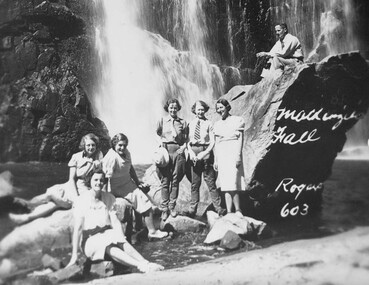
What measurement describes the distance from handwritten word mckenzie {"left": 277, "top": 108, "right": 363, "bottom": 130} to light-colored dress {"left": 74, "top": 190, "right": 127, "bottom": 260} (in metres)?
2.08

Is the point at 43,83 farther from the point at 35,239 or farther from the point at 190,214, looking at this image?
the point at 190,214

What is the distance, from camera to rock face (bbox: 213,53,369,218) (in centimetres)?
428

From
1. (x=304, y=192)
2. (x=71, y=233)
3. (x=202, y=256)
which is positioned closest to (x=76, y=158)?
(x=71, y=233)

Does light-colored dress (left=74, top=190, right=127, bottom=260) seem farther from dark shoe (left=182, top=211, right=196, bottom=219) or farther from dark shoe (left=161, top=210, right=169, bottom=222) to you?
dark shoe (left=182, top=211, right=196, bottom=219)

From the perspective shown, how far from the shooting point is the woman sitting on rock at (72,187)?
3594 mm

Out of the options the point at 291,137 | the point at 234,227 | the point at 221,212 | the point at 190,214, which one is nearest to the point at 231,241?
the point at 234,227

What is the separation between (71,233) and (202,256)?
3.84 ft

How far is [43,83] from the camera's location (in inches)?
172

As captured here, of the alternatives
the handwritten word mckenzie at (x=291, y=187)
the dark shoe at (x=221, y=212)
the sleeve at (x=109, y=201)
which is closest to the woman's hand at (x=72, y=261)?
the sleeve at (x=109, y=201)

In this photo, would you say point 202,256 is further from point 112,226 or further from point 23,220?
point 23,220

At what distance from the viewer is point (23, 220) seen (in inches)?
138

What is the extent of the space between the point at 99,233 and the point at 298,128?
7.78ft

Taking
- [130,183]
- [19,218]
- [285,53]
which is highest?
[285,53]

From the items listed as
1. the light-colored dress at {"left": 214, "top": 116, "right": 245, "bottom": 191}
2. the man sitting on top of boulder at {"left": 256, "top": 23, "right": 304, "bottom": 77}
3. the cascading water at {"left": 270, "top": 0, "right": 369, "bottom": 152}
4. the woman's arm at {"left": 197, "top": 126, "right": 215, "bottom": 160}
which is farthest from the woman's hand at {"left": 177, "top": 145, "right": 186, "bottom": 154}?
the cascading water at {"left": 270, "top": 0, "right": 369, "bottom": 152}
